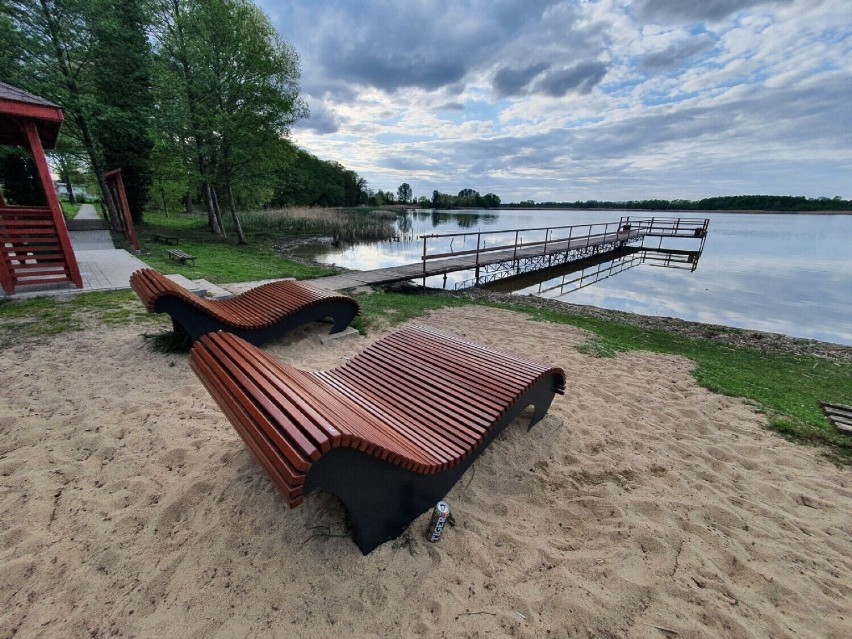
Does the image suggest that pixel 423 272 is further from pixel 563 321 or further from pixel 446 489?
pixel 446 489

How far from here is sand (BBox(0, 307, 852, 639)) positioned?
1860 mm

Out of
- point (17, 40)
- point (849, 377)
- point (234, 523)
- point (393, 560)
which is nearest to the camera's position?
point (393, 560)

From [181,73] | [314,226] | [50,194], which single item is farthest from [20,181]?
[50,194]

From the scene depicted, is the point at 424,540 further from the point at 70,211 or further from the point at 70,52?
the point at 70,211

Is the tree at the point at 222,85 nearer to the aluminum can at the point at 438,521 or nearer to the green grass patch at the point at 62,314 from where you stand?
the green grass patch at the point at 62,314

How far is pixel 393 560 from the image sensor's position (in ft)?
7.08

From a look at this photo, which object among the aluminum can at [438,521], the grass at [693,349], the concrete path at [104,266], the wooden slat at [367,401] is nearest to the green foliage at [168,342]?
the grass at [693,349]

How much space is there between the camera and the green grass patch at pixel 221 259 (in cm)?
990

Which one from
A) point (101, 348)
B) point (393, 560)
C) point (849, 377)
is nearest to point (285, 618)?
point (393, 560)

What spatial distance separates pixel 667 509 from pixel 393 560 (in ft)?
6.81

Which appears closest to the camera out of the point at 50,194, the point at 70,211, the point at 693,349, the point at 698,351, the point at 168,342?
the point at 168,342

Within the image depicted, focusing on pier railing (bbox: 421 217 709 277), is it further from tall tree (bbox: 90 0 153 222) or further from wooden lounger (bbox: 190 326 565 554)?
tall tree (bbox: 90 0 153 222)

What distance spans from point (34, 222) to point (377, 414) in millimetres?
8083

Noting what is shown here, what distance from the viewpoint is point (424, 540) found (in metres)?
2.32
